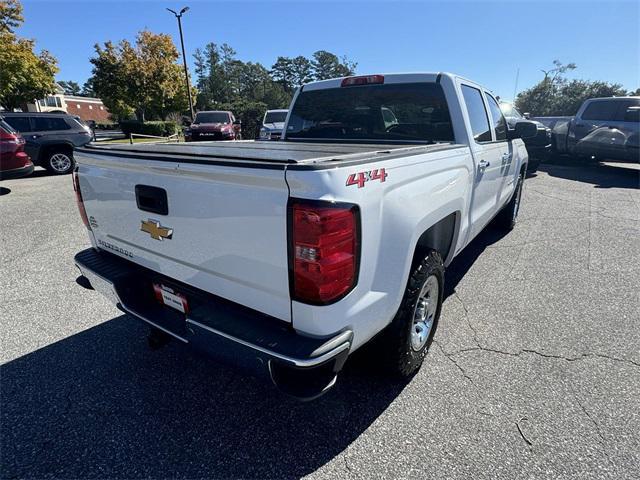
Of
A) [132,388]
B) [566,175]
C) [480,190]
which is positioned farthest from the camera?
[566,175]

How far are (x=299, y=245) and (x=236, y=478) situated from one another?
1264 millimetres

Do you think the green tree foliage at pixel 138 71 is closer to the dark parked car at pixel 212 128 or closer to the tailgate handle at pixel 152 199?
the dark parked car at pixel 212 128

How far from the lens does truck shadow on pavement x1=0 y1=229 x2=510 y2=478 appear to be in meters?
1.89

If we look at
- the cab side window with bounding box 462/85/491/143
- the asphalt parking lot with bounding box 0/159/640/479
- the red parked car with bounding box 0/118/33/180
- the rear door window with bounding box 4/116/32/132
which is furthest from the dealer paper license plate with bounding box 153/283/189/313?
the rear door window with bounding box 4/116/32/132

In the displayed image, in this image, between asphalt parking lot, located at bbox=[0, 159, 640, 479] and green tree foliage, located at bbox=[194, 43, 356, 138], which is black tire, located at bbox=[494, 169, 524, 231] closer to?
asphalt parking lot, located at bbox=[0, 159, 640, 479]

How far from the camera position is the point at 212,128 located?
16.6 metres

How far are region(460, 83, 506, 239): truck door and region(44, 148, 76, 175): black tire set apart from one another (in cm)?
1125

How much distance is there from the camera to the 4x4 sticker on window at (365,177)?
1546mm

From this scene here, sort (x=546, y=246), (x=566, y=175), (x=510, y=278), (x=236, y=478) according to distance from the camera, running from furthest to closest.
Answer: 1. (x=566, y=175)
2. (x=546, y=246)
3. (x=510, y=278)
4. (x=236, y=478)

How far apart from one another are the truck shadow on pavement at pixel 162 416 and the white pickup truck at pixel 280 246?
0.31 m

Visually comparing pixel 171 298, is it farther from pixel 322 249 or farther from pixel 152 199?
pixel 322 249

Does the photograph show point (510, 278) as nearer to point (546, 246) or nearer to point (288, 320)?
point (546, 246)

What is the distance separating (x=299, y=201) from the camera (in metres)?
1.47

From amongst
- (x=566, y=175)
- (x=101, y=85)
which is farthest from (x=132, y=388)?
(x=101, y=85)
